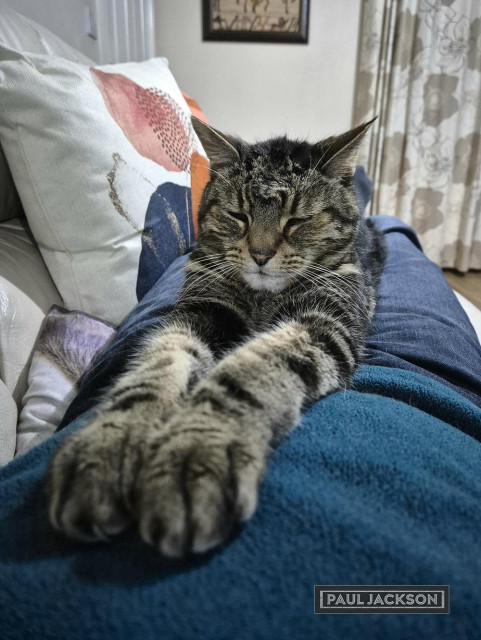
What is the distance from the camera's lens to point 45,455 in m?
0.49


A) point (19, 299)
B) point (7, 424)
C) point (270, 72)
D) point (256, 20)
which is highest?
point (256, 20)

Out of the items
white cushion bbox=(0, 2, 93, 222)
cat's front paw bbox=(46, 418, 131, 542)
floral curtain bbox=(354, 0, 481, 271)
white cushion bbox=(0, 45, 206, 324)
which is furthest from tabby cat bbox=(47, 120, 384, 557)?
floral curtain bbox=(354, 0, 481, 271)

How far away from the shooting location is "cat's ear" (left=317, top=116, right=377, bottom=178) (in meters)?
0.83

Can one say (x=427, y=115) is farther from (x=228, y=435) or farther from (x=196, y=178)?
(x=228, y=435)

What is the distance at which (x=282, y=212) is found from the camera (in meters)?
0.83

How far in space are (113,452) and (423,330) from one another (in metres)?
0.63

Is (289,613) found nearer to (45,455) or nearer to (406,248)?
(45,455)

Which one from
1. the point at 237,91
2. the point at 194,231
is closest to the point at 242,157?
the point at 194,231

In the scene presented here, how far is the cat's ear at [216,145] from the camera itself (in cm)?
91

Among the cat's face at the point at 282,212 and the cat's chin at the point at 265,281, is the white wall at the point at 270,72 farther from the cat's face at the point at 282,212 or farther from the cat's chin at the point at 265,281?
the cat's chin at the point at 265,281

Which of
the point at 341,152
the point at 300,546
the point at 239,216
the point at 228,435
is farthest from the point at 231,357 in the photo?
the point at 341,152

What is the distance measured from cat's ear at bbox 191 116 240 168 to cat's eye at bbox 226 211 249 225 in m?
0.12

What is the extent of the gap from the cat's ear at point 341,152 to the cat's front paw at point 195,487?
0.60 m

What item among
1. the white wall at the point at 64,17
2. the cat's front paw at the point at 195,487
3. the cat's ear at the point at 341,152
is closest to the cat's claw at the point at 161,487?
the cat's front paw at the point at 195,487
